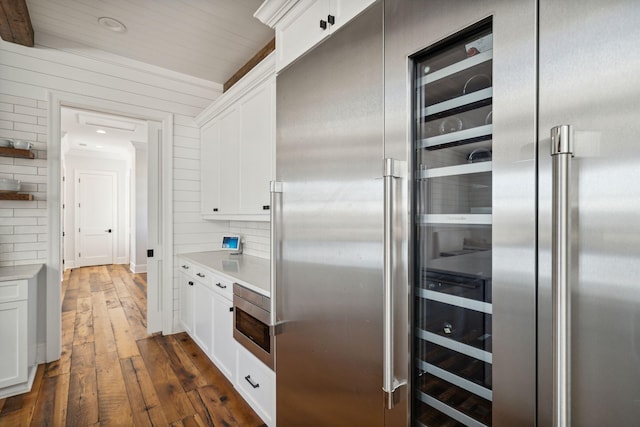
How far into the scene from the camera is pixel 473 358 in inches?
31.8

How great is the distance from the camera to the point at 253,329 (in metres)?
1.99

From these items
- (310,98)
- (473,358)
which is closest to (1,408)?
(310,98)

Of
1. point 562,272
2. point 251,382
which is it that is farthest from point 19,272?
point 562,272

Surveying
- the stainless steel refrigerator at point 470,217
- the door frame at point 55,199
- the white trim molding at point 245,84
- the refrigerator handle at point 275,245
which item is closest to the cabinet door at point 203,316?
the door frame at point 55,199

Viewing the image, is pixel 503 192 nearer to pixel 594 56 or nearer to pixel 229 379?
pixel 594 56

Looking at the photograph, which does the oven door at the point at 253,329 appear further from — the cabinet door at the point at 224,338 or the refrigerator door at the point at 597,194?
the refrigerator door at the point at 597,194

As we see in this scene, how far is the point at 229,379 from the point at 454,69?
99.4 inches

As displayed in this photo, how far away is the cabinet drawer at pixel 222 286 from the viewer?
231cm

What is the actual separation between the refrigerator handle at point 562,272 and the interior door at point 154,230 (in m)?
3.61

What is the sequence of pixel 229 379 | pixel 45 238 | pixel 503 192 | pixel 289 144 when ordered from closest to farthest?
pixel 503 192
pixel 289 144
pixel 229 379
pixel 45 238

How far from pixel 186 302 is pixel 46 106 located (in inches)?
87.5

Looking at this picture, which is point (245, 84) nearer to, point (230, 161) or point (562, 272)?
point (230, 161)

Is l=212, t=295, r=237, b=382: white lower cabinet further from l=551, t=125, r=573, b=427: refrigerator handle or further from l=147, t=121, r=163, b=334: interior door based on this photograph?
l=551, t=125, r=573, b=427: refrigerator handle

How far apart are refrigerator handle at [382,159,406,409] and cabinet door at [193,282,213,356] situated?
6.84 feet
